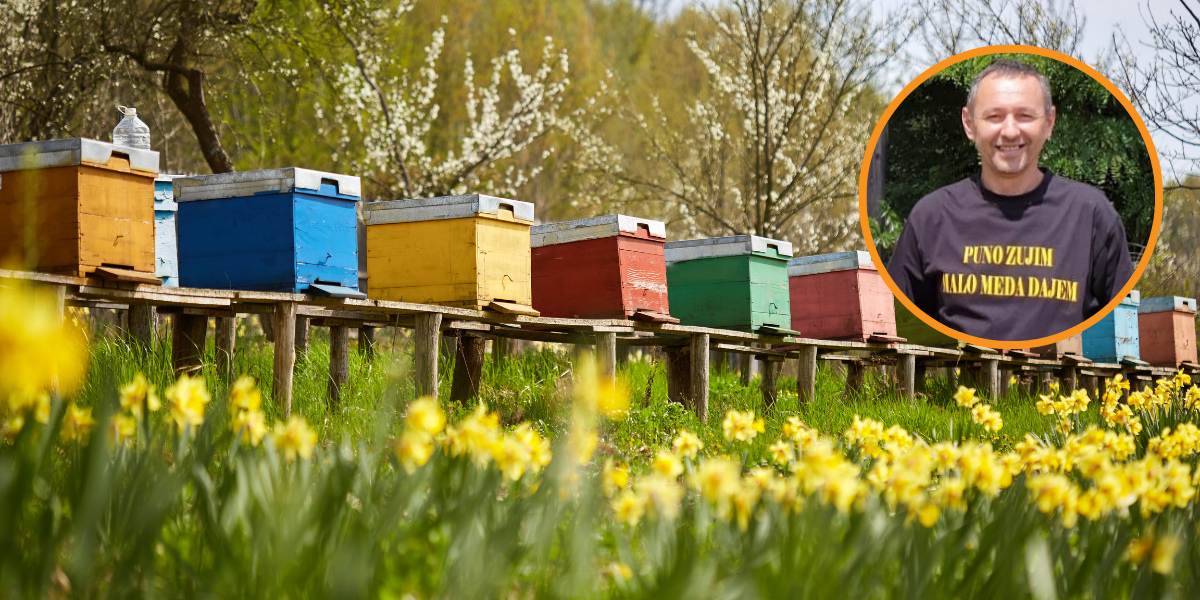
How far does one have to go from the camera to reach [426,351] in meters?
7.59

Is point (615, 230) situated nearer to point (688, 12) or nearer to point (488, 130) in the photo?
point (488, 130)

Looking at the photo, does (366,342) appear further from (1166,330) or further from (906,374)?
(1166,330)

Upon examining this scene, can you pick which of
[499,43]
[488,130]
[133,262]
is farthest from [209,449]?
[499,43]

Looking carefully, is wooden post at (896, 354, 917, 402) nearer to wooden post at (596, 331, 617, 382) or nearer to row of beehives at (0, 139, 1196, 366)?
row of beehives at (0, 139, 1196, 366)

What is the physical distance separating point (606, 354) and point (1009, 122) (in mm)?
4512

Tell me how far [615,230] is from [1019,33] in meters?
10.2

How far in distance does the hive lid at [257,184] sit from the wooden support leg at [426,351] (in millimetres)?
1040

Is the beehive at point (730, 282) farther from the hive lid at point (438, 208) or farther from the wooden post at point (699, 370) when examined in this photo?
the hive lid at point (438, 208)

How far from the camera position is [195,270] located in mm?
7082

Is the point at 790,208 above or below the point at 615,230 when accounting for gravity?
above

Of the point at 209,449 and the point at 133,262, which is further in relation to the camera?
the point at 133,262

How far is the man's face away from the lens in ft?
15.0

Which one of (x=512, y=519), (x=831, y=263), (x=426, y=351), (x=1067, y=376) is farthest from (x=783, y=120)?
(x=512, y=519)

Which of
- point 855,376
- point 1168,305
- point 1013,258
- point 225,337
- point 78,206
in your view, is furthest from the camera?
point 1168,305
